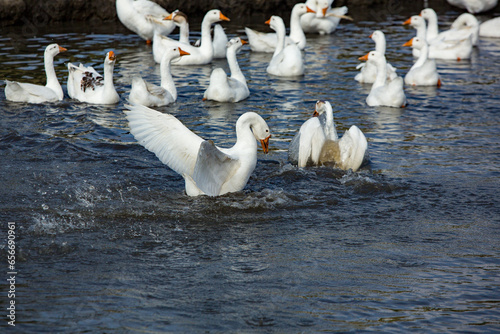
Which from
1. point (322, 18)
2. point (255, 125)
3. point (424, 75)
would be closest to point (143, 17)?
point (322, 18)

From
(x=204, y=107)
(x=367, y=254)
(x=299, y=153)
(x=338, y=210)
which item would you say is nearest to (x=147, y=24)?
(x=204, y=107)

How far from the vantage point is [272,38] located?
1444cm

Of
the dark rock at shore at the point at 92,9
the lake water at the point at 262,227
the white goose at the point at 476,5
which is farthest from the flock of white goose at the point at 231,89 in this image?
the white goose at the point at 476,5

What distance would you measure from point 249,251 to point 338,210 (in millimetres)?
1335

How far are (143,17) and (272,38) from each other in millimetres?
3138

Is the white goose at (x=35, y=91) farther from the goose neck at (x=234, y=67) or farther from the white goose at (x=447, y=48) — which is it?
the white goose at (x=447, y=48)

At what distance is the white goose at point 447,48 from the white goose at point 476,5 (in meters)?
5.94

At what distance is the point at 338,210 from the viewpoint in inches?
250

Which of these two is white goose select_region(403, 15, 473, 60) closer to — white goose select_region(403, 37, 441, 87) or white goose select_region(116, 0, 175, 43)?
white goose select_region(403, 37, 441, 87)

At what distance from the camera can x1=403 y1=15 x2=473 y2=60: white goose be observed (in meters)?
13.9

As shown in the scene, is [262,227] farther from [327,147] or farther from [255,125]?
[327,147]

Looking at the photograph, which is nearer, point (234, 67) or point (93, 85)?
point (93, 85)

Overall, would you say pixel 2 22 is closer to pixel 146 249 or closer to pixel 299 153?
pixel 299 153

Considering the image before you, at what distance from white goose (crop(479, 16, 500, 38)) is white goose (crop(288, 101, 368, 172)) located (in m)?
10.5
